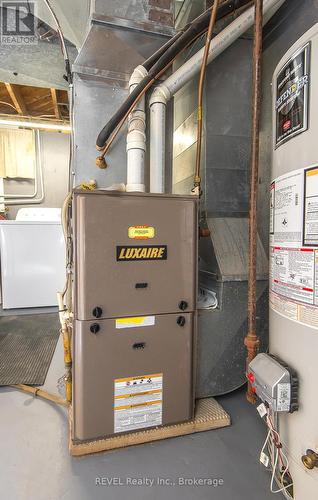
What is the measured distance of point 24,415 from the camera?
5.25ft

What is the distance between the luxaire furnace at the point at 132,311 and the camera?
1261 mm

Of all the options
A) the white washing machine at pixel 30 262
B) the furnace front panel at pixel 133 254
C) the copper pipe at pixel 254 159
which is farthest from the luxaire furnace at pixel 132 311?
the white washing machine at pixel 30 262

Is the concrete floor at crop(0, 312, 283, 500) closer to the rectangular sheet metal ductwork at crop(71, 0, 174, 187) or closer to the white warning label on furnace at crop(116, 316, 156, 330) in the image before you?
the white warning label on furnace at crop(116, 316, 156, 330)

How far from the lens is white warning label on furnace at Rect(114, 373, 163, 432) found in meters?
1.34

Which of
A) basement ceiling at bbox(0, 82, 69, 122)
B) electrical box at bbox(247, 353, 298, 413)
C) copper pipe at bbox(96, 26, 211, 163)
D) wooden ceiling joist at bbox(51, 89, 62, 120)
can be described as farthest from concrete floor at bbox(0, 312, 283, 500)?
basement ceiling at bbox(0, 82, 69, 122)

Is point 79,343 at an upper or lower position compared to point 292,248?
lower

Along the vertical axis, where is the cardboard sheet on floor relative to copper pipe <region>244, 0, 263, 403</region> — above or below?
below

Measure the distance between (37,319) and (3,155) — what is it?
114 inches

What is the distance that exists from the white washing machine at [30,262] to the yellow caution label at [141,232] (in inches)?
110

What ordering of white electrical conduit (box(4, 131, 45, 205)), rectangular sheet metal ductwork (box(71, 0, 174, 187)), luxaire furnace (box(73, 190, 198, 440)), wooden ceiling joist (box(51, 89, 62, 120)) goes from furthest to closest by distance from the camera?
white electrical conduit (box(4, 131, 45, 205)) → wooden ceiling joist (box(51, 89, 62, 120)) → rectangular sheet metal ductwork (box(71, 0, 174, 187)) → luxaire furnace (box(73, 190, 198, 440))

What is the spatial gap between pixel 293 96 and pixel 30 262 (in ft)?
11.8

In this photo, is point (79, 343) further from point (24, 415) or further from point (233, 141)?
point (233, 141)

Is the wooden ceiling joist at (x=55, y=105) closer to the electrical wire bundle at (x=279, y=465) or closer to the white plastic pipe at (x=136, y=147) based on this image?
the white plastic pipe at (x=136, y=147)

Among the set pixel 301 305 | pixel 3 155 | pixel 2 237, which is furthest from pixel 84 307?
pixel 3 155
